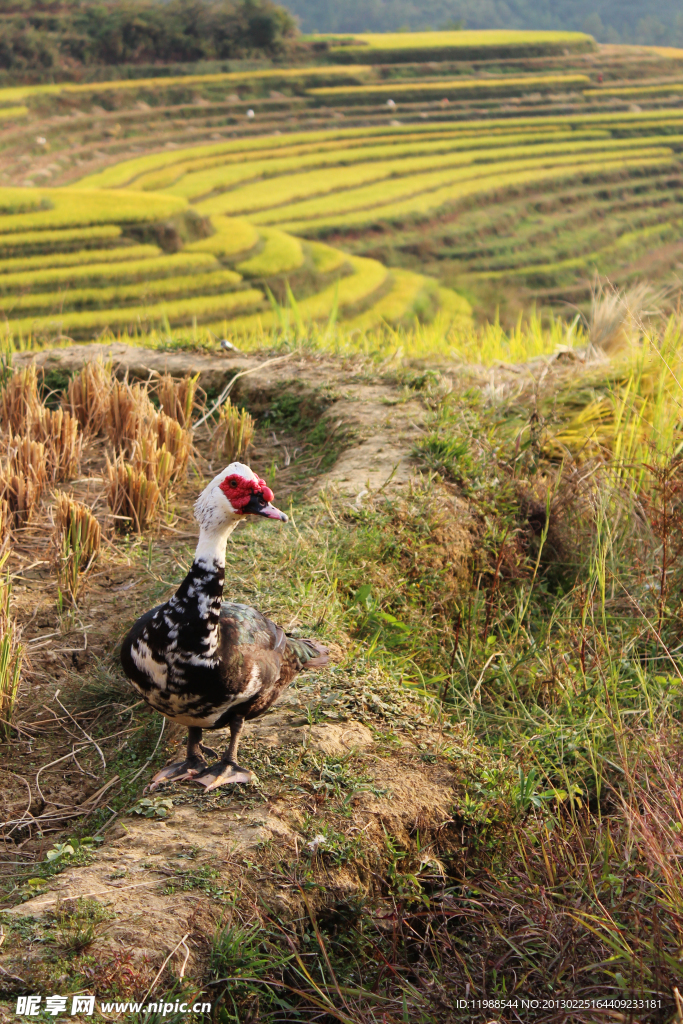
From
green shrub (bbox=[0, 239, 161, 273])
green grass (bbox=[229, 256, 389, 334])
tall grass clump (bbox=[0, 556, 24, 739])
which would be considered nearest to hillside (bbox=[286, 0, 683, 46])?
green grass (bbox=[229, 256, 389, 334])

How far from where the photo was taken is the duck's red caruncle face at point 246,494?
6.64 ft

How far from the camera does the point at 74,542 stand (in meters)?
3.13

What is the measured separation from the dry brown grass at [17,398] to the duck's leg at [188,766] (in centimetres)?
234

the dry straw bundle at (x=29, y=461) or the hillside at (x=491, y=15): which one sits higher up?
the hillside at (x=491, y=15)

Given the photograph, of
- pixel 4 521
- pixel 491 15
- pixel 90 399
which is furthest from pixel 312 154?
pixel 491 15

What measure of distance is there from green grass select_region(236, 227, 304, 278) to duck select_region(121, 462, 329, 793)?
1727 cm

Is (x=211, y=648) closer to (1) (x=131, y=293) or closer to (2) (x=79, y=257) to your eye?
(1) (x=131, y=293)

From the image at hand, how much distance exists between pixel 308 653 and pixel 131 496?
55.7 inches

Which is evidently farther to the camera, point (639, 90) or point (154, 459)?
point (639, 90)

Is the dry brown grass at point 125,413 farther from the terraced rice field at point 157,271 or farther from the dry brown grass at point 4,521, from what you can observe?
the terraced rice field at point 157,271

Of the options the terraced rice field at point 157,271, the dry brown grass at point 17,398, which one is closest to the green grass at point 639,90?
the terraced rice field at point 157,271

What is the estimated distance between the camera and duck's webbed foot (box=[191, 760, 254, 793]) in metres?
2.19

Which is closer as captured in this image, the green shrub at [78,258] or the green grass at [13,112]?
the green shrub at [78,258]

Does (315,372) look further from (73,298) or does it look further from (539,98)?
(539,98)
